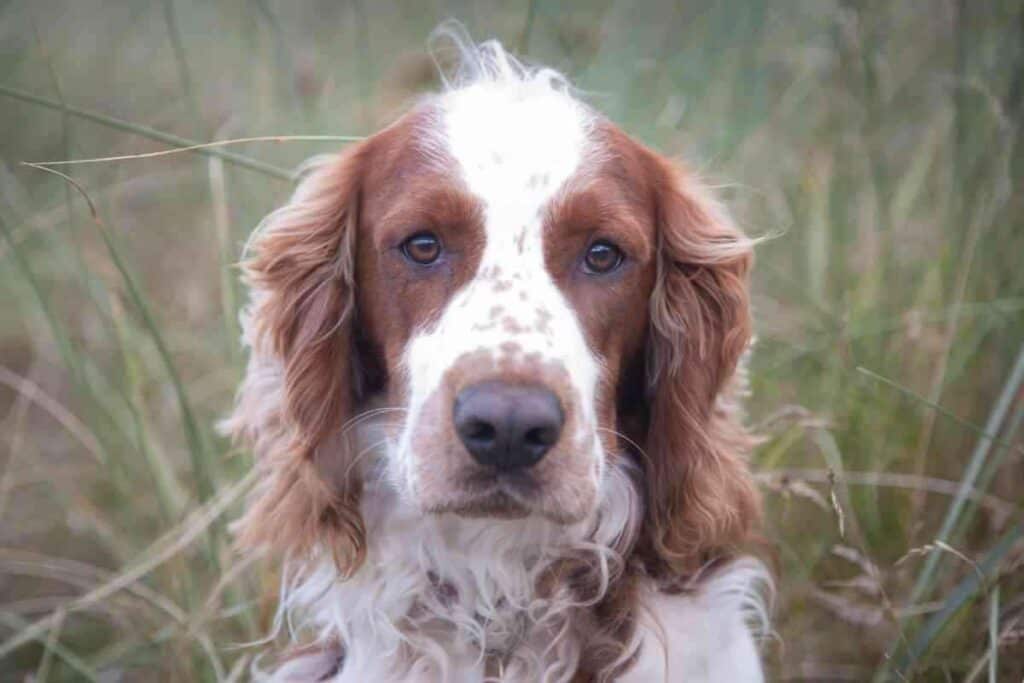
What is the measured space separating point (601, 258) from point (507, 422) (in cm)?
57

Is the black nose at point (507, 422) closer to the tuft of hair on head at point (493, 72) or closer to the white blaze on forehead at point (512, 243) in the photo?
the white blaze on forehead at point (512, 243)

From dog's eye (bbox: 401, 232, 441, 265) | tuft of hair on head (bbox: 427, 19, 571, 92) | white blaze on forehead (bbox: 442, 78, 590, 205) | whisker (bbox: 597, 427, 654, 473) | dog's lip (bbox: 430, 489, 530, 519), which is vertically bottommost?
dog's lip (bbox: 430, 489, 530, 519)

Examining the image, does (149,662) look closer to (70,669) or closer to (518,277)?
(70,669)

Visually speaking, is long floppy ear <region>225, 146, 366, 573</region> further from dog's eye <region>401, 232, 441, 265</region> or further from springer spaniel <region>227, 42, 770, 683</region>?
dog's eye <region>401, 232, 441, 265</region>

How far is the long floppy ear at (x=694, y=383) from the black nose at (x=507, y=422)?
1.86 ft

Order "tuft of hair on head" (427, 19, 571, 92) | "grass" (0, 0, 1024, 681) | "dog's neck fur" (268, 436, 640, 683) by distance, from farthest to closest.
Result: "grass" (0, 0, 1024, 681), "tuft of hair on head" (427, 19, 571, 92), "dog's neck fur" (268, 436, 640, 683)

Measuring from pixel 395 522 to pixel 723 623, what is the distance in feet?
2.62

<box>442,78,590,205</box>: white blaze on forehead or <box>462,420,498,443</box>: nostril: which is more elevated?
<box>442,78,590,205</box>: white blaze on forehead

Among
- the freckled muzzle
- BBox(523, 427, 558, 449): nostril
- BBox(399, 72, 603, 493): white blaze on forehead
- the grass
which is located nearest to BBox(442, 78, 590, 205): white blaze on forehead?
BBox(399, 72, 603, 493): white blaze on forehead

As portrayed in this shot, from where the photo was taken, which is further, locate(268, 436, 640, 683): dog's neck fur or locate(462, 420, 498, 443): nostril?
locate(268, 436, 640, 683): dog's neck fur

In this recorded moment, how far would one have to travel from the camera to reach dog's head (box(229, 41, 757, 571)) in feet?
8.70

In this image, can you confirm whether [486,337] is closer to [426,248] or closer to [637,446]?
[426,248]

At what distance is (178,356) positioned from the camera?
545 cm

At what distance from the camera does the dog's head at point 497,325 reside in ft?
8.70
